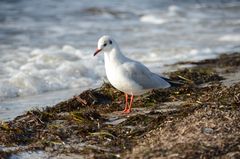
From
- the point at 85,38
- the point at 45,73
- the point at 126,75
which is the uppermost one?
the point at 126,75

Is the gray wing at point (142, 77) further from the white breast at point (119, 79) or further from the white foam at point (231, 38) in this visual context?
the white foam at point (231, 38)

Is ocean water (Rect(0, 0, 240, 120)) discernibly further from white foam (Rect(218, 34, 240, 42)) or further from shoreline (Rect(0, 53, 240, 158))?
shoreline (Rect(0, 53, 240, 158))

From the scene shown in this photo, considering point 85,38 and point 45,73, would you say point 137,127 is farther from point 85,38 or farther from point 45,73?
point 85,38

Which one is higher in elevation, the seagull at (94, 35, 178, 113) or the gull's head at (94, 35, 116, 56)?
the gull's head at (94, 35, 116, 56)

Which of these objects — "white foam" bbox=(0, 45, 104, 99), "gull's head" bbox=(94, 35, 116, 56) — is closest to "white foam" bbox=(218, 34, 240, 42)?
"white foam" bbox=(0, 45, 104, 99)

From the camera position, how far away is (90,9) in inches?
608

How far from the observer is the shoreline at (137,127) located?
3799 millimetres

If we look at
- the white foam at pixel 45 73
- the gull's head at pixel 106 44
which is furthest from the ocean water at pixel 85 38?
the gull's head at pixel 106 44

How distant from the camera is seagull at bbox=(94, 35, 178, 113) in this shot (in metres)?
5.29

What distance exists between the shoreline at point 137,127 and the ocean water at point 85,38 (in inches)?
27.1

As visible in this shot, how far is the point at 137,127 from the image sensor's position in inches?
180

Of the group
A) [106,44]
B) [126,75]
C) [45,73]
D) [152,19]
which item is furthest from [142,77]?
[152,19]

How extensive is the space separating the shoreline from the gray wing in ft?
0.59

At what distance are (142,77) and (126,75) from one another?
20cm
